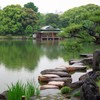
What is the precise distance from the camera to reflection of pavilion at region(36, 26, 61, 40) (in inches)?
1998

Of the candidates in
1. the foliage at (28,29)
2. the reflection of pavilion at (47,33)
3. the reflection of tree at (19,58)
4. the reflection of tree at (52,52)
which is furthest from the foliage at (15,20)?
the reflection of tree at (19,58)

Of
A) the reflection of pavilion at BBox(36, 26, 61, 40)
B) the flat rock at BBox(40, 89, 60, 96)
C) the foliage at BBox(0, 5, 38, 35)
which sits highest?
the foliage at BBox(0, 5, 38, 35)

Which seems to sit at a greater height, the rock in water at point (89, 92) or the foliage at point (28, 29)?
the foliage at point (28, 29)

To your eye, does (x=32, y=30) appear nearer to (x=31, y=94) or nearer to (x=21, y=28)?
(x=21, y=28)

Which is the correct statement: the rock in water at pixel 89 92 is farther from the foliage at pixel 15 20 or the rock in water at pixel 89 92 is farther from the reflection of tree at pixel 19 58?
the foliage at pixel 15 20

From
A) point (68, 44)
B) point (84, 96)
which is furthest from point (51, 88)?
point (68, 44)

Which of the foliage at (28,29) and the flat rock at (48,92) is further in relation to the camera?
the foliage at (28,29)

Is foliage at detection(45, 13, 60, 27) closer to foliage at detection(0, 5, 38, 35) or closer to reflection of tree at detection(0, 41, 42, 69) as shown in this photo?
foliage at detection(0, 5, 38, 35)

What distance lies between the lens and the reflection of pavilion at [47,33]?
5075 centimetres

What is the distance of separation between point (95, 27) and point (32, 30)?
131ft

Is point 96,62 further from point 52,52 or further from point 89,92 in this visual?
point 52,52

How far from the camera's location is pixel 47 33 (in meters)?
51.2

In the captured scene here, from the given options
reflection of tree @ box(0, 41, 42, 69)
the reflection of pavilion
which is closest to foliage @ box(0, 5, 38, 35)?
the reflection of pavilion

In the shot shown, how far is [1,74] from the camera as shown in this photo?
43.5 feet
